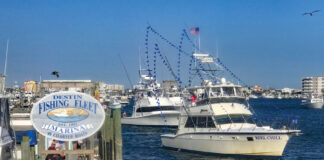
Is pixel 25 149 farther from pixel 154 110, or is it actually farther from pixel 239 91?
pixel 154 110

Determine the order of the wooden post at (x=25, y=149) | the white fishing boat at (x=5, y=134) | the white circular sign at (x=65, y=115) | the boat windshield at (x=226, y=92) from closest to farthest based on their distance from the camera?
1. the white circular sign at (x=65, y=115)
2. the white fishing boat at (x=5, y=134)
3. the wooden post at (x=25, y=149)
4. the boat windshield at (x=226, y=92)

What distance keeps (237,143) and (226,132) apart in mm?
867

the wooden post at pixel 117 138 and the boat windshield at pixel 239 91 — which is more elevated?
the boat windshield at pixel 239 91

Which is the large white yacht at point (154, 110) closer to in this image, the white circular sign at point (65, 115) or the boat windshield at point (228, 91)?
the boat windshield at point (228, 91)

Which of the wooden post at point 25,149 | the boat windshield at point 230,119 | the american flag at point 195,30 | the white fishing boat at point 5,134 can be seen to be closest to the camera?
the white fishing boat at point 5,134

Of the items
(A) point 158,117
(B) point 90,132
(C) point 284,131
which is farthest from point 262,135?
(A) point 158,117

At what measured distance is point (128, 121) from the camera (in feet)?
211

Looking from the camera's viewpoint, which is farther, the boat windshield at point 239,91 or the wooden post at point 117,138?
the boat windshield at point 239,91

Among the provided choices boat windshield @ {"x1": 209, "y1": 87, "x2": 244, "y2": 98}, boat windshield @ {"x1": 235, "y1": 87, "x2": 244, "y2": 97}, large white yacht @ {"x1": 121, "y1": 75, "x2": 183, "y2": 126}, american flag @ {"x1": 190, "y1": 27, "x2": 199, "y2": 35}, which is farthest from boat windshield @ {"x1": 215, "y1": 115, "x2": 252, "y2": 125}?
large white yacht @ {"x1": 121, "y1": 75, "x2": 183, "y2": 126}

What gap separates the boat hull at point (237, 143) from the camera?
30.3 m

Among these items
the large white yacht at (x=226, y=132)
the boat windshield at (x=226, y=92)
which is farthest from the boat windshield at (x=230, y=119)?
the boat windshield at (x=226, y=92)

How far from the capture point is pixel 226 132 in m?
31.2

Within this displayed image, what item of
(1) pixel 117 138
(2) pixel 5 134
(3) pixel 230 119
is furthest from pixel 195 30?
(2) pixel 5 134

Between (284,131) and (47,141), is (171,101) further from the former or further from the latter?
(47,141)
